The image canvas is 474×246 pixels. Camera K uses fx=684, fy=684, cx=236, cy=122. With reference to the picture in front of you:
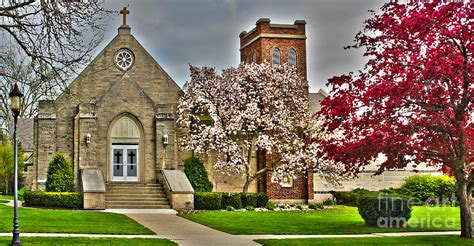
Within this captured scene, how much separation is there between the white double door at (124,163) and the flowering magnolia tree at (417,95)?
17.4 metres

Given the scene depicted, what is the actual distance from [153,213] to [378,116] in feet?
42.1

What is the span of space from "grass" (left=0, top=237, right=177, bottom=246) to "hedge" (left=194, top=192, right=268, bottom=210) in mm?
13560

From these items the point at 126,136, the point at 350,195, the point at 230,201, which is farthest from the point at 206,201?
the point at 350,195

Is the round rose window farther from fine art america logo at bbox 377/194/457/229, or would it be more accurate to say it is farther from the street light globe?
the street light globe

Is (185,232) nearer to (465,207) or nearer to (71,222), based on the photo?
(71,222)

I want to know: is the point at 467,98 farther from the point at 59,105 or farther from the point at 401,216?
the point at 59,105

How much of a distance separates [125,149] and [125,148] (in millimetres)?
52

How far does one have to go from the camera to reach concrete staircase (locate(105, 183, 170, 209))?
31.6 m

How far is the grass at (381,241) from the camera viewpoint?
18281mm

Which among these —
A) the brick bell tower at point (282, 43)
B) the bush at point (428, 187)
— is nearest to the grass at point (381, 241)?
the brick bell tower at point (282, 43)

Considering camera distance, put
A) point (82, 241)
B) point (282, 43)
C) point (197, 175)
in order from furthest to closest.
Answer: point (282, 43)
point (197, 175)
point (82, 241)

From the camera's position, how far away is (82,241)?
57.1ft

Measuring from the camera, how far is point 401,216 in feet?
75.3

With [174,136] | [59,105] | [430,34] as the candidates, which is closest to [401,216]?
[430,34]
